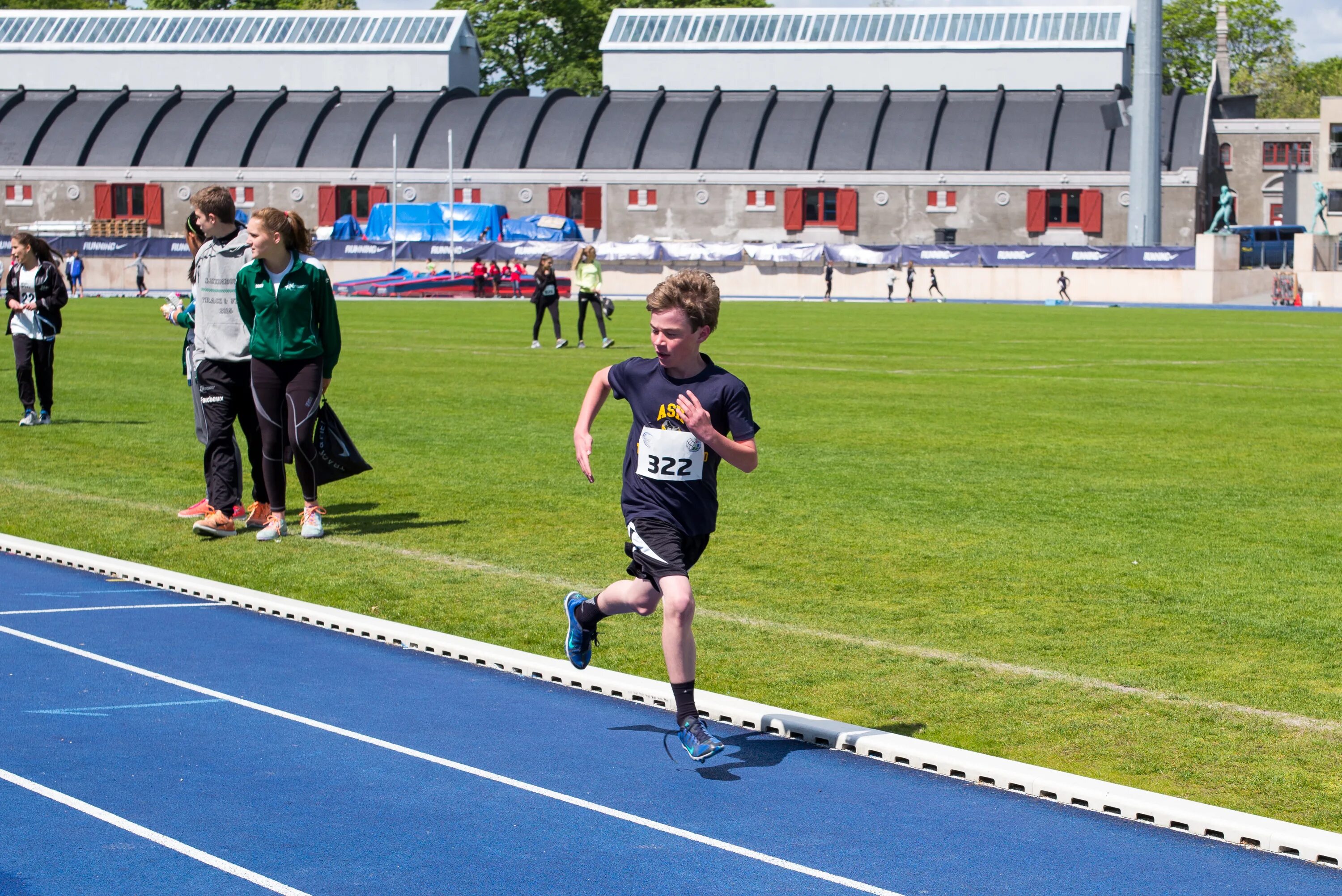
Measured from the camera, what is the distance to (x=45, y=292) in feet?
55.3

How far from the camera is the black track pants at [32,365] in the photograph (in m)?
17.1

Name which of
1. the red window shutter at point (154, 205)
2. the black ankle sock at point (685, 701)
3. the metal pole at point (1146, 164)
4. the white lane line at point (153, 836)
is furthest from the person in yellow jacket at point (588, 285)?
the red window shutter at point (154, 205)

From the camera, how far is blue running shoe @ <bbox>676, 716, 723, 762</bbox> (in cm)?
596

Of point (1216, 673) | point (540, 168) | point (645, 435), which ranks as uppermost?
point (540, 168)

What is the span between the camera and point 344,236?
73750mm

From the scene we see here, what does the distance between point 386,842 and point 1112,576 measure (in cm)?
567

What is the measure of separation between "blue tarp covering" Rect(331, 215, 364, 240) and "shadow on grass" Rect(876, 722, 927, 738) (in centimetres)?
6873

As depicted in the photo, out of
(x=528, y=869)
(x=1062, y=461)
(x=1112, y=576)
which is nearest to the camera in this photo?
(x=528, y=869)

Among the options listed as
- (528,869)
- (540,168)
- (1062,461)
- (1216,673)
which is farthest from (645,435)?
(540,168)

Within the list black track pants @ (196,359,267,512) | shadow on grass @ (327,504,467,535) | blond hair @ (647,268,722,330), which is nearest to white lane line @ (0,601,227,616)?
black track pants @ (196,359,267,512)

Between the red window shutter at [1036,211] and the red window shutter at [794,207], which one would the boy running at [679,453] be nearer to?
the red window shutter at [1036,211]

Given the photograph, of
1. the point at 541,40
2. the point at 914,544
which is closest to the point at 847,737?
the point at 914,544

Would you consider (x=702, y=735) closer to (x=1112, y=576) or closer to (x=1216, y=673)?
(x=1216, y=673)

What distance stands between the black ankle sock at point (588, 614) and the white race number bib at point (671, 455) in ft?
2.62
